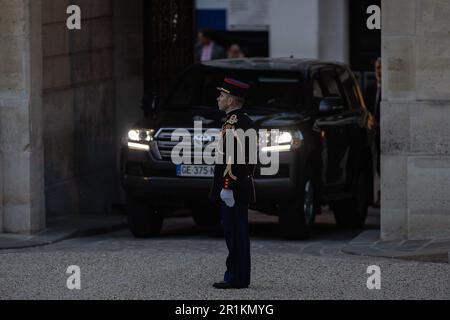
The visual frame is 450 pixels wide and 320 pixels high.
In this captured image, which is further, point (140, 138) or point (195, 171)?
point (140, 138)

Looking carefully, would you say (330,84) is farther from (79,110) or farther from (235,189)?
(235,189)

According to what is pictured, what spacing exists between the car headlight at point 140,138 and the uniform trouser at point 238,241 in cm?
413

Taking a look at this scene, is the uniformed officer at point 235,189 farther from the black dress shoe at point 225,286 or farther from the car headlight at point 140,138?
the car headlight at point 140,138

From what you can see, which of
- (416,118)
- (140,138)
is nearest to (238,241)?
(416,118)

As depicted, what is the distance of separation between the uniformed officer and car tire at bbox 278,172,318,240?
372 centimetres

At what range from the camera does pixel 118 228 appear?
19609mm

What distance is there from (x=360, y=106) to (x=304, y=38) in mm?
6324

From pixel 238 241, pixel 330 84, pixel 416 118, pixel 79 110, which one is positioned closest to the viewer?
pixel 238 241

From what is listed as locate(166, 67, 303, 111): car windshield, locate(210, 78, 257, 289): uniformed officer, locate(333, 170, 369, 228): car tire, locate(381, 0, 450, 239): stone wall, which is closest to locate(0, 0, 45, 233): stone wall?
locate(166, 67, 303, 111): car windshield

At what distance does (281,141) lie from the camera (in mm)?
17062

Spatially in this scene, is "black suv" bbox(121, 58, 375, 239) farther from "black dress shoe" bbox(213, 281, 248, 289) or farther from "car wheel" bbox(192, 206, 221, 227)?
"black dress shoe" bbox(213, 281, 248, 289)

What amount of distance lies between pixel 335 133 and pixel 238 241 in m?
5.40

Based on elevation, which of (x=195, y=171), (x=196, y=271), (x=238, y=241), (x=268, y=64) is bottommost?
(x=196, y=271)
